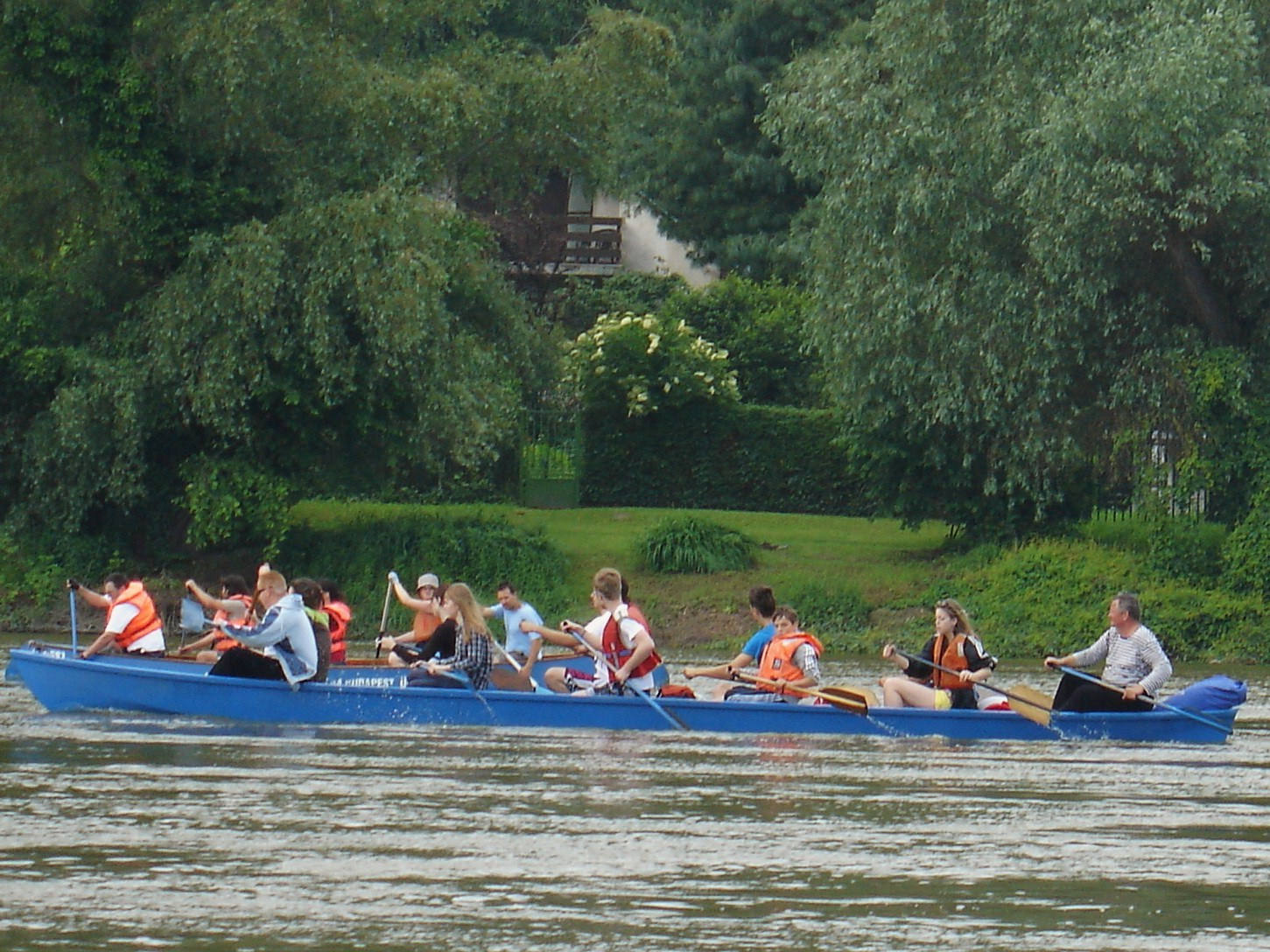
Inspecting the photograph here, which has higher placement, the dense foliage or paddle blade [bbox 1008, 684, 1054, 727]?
the dense foliage

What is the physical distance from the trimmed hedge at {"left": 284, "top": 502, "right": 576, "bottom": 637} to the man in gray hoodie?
36.4ft

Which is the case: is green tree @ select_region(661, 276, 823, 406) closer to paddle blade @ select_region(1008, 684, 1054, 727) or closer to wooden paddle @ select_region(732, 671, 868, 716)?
paddle blade @ select_region(1008, 684, 1054, 727)

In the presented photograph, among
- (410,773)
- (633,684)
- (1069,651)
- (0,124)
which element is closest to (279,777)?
(410,773)

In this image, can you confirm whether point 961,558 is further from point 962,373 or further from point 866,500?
point 866,500

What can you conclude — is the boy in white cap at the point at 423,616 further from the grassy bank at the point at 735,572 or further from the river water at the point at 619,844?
the grassy bank at the point at 735,572

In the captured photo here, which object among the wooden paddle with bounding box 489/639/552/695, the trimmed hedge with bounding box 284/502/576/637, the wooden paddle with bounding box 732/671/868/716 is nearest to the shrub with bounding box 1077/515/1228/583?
the trimmed hedge with bounding box 284/502/576/637

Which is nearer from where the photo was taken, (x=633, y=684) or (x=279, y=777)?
(x=279, y=777)

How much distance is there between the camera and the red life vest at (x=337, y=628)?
1930cm

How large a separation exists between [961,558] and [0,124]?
1382 cm

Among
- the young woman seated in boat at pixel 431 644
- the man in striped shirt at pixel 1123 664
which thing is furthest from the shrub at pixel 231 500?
the man in striped shirt at pixel 1123 664

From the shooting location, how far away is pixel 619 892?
9828 millimetres

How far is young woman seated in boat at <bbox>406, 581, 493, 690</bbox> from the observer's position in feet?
57.2

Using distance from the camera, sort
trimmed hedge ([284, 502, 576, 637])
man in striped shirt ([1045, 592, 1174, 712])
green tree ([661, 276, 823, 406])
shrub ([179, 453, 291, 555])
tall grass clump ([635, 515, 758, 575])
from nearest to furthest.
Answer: man in striped shirt ([1045, 592, 1174, 712]) → shrub ([179, 453, 291, 555]) → trimmed hedge ([284, 502, 576, 637]) → tall grass clump ([635, 515, 758, 575]) → green tree ([661, 276, 823, 406])

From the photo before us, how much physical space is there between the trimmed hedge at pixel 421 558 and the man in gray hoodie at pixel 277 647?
437 inches
